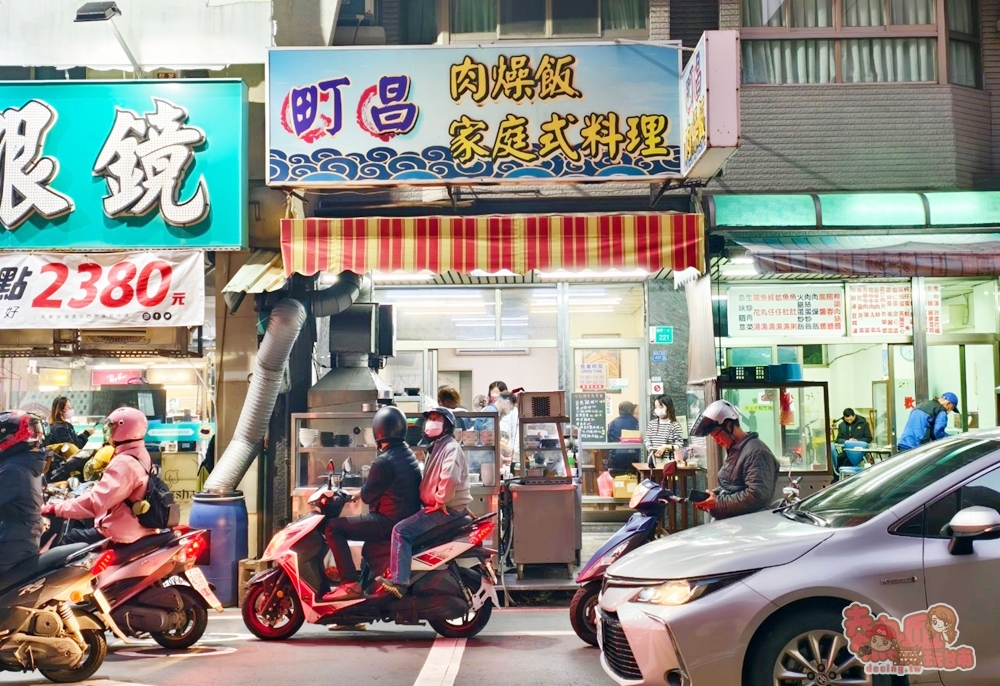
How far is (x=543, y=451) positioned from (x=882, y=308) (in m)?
5.78

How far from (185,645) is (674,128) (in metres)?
7.34

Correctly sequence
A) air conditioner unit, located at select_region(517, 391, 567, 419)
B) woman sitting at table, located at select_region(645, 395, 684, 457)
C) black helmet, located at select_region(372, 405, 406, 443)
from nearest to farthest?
black helmet, located at select_region(372, 405, 406, 443) → air conditioner unit, located at select_region(517, 391, 567, 419) → woman sitting at table, located at select_region(645, 395, 684, 457)

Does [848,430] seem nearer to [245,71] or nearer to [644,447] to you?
[644,447]

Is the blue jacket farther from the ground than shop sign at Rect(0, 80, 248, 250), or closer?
closer

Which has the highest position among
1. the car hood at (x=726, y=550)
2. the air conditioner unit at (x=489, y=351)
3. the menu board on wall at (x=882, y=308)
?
the menu board on wall at (x=882, y=308)

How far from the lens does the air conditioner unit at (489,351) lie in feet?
48.9

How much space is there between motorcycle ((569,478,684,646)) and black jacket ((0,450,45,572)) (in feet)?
13.4

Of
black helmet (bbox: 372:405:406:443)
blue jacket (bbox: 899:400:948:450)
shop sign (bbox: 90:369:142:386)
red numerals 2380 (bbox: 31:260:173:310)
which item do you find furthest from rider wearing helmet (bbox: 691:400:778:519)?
shop sign (bbox: 90:369:142:386)

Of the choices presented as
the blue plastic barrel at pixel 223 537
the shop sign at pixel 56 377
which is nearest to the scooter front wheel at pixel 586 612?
the blue plastic barrel at pixel 223 537

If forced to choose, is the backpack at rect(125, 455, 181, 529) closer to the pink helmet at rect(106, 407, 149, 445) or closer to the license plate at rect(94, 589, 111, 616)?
the pink helmet at rect(106, 407, 149, 445)

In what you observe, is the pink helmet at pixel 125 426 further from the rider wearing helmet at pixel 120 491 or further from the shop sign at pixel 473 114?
the shop sign at pixel 473 114

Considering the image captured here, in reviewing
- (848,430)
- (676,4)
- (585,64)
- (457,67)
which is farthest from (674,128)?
(848,430)

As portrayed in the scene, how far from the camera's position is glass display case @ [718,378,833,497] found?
11.5 m

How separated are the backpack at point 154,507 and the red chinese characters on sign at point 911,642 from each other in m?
5.50
